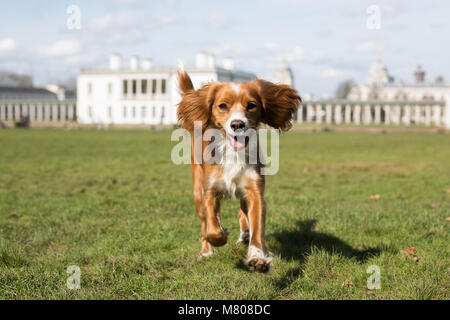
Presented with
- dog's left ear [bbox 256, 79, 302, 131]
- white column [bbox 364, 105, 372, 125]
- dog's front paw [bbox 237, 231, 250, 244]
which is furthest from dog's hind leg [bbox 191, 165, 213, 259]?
white column [bbox 364, 105, 372, 125]

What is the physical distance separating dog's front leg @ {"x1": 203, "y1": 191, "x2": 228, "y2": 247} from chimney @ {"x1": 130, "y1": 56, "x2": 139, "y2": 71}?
376 ft

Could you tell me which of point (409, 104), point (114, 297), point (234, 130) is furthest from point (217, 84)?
point (409, 104)

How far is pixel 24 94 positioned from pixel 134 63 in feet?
190

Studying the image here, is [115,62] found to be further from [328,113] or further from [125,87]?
[328,113]

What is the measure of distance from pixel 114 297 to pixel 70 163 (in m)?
13.7

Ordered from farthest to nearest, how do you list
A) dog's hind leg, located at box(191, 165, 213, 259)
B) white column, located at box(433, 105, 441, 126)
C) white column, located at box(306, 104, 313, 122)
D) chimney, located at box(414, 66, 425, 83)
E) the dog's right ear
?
chimney, located at box(414, 66, 425, 83) → white column, located at box(433, 105, 441, 126) → white column, located at box(306, 104, 313, 122) → dog's hind leg, located at box(191, 165, 213, 259) → the dog's right ear

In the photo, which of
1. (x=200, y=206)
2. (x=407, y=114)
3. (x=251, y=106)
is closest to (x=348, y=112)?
(x=407, y=114)

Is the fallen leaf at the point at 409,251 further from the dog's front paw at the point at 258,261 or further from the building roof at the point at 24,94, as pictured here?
the building roof at the point at 24,94

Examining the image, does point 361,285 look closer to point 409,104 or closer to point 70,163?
point 70,163

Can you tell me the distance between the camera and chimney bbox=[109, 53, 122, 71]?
385 ft

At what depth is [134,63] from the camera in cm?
11662

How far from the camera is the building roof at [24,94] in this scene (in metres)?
151

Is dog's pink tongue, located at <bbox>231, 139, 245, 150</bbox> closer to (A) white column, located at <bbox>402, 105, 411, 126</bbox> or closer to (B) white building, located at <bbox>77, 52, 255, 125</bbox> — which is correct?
(B) white building, located at <bbox>77, 52, 255, 125</bbox>

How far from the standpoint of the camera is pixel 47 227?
7.08 m
